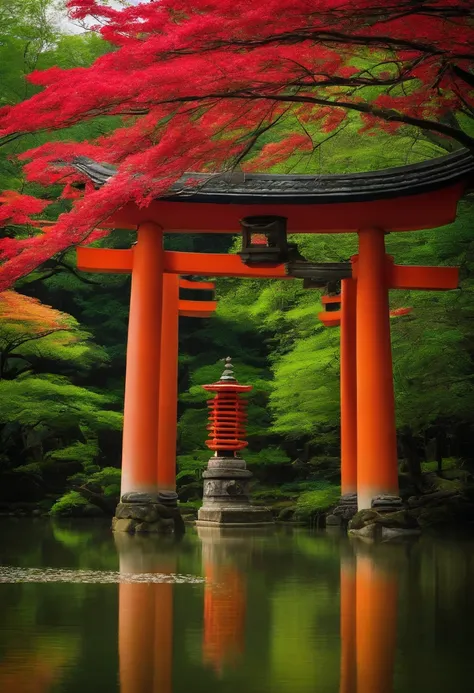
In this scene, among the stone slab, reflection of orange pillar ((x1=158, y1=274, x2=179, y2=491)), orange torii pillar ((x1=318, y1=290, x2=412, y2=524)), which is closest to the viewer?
reflection of orange pillar ((x1=158, y1=274, x2=179, y2=491))

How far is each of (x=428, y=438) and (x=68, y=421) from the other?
842 centimetres

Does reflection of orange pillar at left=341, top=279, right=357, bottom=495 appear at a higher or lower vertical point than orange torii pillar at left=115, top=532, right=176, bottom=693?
higher

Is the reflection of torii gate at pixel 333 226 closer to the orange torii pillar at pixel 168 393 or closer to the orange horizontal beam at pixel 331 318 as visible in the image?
the orange torii pillar at pixel 168 393

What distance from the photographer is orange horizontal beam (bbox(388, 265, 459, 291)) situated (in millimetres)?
14625

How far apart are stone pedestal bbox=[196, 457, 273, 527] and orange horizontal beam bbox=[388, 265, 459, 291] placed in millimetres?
5546

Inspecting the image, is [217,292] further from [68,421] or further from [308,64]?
[308,64]

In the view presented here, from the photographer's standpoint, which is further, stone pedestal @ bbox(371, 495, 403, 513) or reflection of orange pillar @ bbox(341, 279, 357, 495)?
reflection of orange pillar @ bbox(341, 279, 357, 495)

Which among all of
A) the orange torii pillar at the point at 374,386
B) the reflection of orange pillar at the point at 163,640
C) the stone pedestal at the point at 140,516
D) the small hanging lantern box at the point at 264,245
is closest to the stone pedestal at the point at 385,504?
the orange torii pillar at the point at 374,386

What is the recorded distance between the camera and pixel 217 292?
25938mm

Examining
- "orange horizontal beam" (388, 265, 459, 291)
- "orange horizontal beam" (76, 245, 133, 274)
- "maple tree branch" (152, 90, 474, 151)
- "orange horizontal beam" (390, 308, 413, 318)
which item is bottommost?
"maple tree branch" (152, 90, 474, 151)

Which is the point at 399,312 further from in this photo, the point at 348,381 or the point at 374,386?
the point at 374,386

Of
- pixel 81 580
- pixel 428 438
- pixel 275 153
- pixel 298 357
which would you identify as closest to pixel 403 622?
pixel 81 580

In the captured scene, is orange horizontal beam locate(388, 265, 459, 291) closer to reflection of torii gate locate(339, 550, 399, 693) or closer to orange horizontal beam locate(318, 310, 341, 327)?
orange horizontal beam locate(318, 310, 341, 327)

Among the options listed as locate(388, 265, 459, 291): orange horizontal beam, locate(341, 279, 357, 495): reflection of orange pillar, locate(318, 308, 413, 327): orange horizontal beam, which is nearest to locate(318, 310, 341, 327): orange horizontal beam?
locate(318, 308, 413, 327): orange horizontal beam
